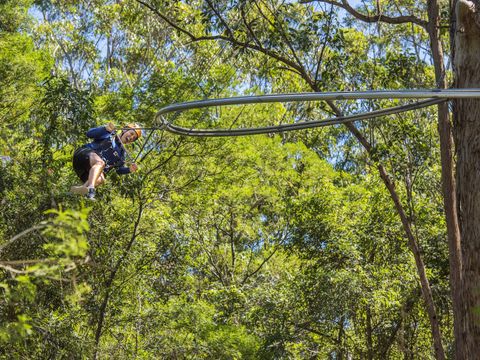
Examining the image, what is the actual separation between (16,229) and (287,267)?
226 inches

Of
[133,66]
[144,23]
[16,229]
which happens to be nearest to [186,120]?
[16,229]

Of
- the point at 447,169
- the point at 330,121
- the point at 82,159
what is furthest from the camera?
the point at 447,169

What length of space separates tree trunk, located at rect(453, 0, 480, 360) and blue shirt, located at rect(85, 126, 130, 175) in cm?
264

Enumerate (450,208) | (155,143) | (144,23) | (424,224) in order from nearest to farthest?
(450,208) < (155,143) < (424,224) < (144,23)

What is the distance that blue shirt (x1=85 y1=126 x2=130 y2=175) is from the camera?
246 inches

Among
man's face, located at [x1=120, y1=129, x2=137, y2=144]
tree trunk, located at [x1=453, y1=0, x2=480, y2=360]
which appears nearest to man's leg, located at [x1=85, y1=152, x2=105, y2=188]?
man's face, located at [x1=120, y1=129, x2=137, y2=144]

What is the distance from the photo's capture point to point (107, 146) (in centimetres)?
638

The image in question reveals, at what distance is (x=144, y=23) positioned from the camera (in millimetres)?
17828

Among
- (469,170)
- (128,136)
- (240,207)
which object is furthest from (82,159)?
(240,207)

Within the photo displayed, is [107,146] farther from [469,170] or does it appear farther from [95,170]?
[469,170]

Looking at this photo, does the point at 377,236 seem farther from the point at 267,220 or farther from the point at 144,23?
the point at 144,23

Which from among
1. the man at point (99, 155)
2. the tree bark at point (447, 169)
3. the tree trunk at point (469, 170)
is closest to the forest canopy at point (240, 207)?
the tree bark at point (447, 169)

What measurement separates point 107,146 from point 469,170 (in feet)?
9.13

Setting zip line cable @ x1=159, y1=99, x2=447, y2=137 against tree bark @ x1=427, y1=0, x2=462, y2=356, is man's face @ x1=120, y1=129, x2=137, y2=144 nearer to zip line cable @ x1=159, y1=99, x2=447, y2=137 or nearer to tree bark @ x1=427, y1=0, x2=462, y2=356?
zip line cable @ x1=159, y1=99, x2=447, y2=137
